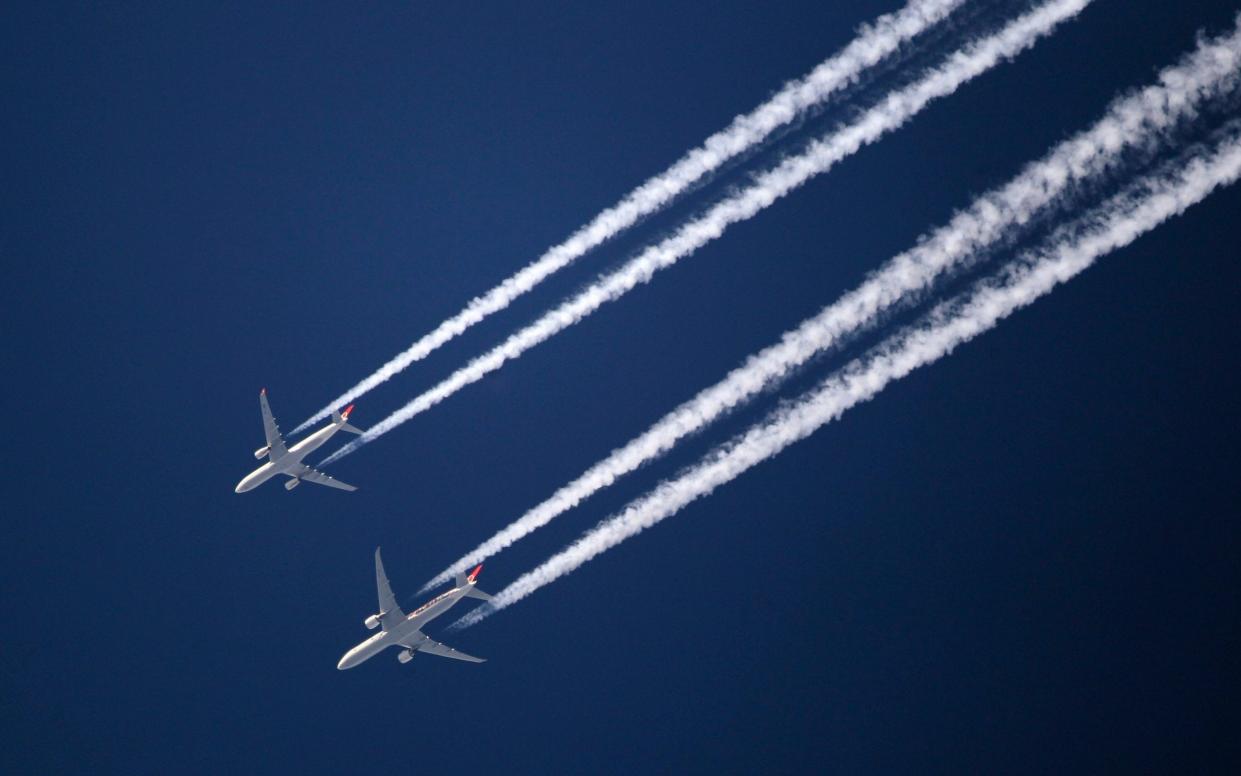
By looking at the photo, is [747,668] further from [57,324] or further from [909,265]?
[57,324]

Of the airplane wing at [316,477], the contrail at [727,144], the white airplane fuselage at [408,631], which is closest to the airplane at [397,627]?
the white airplane fuselage at [408,631]

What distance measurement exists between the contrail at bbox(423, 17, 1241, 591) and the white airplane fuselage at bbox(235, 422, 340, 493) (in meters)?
10.6

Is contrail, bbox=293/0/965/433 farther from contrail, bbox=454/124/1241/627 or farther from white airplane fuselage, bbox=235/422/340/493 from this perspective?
contrail, bbox=454/124/1241/627

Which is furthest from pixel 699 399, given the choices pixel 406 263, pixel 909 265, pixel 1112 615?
pixel 406 263

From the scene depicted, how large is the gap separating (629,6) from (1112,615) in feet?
85.7

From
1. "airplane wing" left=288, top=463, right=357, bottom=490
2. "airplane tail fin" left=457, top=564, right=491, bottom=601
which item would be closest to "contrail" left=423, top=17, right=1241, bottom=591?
"airplane tail fin" left=457, top=564, right=491, bottom=601

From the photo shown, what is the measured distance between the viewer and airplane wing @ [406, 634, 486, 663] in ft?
121

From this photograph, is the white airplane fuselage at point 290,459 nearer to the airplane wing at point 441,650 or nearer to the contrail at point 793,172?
the contrail at point 793,172

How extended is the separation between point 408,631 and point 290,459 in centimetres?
710

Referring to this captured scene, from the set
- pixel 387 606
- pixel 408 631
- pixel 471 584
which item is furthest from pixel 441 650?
pixel 471 584

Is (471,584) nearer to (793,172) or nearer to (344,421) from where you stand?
(344,421)

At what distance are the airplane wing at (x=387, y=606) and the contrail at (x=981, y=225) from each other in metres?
8.56

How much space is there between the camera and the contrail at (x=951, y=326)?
979 inches

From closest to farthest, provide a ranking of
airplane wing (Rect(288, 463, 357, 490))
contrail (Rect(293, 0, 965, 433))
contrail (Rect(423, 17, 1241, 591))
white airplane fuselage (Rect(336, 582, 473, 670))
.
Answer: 1. contrail (Rect(423, 17, 1241, 591))
2. contrail (Rect(293, 0, 965, 433))
3. white airplane fuselage (Rect(336, 582, 473, 670))
4. airplane wing (Rect(288, 463, 357, 490))
